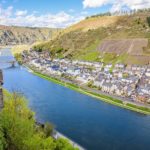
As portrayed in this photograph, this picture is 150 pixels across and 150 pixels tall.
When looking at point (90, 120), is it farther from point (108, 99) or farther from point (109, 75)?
point (109, 75)

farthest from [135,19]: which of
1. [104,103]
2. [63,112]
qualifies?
[63,112]

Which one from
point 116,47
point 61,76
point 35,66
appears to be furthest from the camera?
point 35,66

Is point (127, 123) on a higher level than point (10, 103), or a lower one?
lower

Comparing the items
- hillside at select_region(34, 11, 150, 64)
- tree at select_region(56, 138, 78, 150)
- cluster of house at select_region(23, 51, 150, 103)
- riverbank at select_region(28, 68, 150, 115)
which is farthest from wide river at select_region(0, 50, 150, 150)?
hillside at select_region(34, 11, 150, 64)

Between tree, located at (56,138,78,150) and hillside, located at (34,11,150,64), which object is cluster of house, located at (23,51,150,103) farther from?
tree, located at (56,138,78,150)

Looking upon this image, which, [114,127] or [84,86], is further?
[84,86]

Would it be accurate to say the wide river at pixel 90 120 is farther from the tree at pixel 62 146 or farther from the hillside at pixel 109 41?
the hillside at pixel 109 41

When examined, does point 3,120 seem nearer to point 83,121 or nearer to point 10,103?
point 10,103
